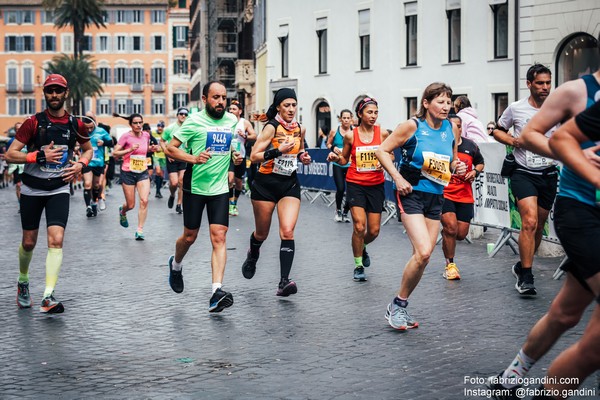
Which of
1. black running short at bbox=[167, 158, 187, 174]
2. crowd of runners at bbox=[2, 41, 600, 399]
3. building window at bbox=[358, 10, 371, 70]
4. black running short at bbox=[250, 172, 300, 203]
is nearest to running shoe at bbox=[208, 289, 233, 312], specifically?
crowd of runners at bbox=[2, 41, 600, 399]

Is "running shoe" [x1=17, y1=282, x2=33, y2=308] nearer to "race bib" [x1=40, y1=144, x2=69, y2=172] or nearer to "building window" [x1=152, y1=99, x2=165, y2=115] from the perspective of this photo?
"race bib" [x1=40, y1=144, x2=69, y2=172]

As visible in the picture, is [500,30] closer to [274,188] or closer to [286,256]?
[274,188]

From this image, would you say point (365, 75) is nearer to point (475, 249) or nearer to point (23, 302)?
point (475, 249)

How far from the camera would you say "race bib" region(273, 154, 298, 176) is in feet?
35.0

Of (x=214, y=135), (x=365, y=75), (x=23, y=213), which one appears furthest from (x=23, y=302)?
(x=365, y=75)

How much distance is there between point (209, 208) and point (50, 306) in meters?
1.59

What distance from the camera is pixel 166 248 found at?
15602mm

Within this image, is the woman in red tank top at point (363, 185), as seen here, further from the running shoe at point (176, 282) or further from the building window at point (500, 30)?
the building window at point (500, 30)

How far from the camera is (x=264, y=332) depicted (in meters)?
8.59

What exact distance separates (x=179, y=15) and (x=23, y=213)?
4581 inches

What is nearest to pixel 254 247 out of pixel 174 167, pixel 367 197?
pixel 367 197

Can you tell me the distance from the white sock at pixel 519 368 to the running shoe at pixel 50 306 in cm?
475

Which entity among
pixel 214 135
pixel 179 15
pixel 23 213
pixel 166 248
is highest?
pixel 179 15

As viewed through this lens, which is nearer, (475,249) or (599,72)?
(599,72)
